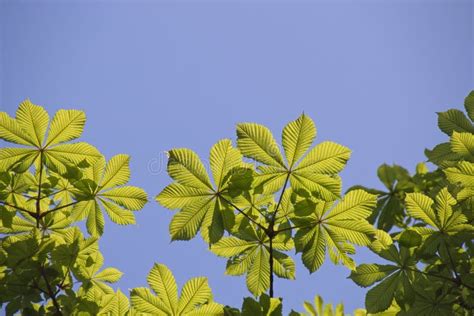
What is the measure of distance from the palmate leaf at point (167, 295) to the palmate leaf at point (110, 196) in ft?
1.53

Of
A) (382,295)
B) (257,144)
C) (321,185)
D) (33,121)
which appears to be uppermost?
(33,121)

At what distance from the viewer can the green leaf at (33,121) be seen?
2.89 m

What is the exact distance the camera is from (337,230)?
269 cm

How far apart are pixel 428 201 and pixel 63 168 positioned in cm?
218

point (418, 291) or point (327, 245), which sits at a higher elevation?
point (327, 245)

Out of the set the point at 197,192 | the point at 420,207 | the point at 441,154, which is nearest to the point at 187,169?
the point at 197,192

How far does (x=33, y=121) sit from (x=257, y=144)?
55.0 inches

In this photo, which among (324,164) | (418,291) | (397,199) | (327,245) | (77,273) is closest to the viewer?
(324,164)

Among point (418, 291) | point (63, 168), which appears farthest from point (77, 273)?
point (418, 291)

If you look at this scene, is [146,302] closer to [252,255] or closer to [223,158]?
[252,255]

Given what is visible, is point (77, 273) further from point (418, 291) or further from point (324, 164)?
point (418, 291)

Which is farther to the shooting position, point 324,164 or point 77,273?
point 77,273

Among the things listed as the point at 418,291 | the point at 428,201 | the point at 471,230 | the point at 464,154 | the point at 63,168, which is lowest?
the point at 418,291

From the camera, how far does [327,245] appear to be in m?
2.73
